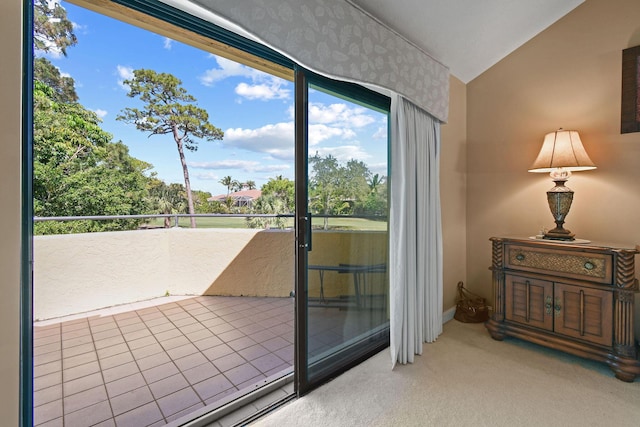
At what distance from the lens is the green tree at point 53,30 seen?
270 cm

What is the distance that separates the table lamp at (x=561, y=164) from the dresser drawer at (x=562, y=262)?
0.18m

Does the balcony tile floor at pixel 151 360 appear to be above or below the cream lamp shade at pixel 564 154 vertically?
below

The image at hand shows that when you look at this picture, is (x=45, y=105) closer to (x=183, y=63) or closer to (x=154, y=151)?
(x=154, y=151)

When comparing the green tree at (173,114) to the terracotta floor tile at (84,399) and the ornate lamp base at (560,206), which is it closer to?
the terracotta floor tile at (84,399)

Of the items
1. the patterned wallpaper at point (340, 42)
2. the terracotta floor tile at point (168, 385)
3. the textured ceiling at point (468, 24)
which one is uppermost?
Answer: the textured ceiling at point (468, 24)

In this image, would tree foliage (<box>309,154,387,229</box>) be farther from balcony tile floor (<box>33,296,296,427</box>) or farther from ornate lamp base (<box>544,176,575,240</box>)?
ornate lamp base (<box>544,176,575,240</box>)

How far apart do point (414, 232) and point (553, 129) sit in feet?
5.29

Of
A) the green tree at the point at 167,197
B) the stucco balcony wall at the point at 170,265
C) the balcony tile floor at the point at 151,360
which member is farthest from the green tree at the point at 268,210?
the green tree at the point at 167,197

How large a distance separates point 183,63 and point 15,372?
17.0 ft

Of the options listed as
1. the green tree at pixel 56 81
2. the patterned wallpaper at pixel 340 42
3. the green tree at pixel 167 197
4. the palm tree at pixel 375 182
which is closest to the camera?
the patterned wallpaper at pixel 340 42

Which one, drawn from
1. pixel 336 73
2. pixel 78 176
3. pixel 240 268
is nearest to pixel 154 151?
pixel 78 176

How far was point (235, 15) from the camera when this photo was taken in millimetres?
1240

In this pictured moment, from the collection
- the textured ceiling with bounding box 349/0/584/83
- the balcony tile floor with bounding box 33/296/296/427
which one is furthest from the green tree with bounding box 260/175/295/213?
the textured ceiling with bounding box 349/0/584/83

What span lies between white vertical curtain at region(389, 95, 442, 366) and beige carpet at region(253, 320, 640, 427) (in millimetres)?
207
